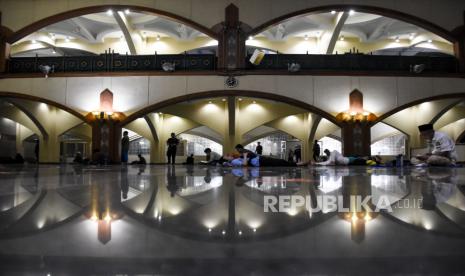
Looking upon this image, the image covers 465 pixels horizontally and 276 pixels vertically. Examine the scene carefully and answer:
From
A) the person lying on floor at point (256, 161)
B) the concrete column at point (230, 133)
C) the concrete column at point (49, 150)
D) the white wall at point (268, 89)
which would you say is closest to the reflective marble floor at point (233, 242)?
the person lying on floor at point (256, 161)

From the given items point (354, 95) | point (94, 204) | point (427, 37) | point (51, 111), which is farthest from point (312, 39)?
point (94, 204)

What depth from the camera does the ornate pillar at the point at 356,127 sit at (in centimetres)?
1300

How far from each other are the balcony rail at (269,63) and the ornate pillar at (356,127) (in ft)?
4.66

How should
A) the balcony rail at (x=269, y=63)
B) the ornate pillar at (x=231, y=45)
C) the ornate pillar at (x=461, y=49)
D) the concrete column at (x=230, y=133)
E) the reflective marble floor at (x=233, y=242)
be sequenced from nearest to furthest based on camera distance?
1. the reflective marble floor at (x=233, y=242)
2. the ornate pillar at (x=231, y=45)
3. the balcony rail at (x=269, y=63)
4. the ornate pillar at (x=461, y=49)
5. the concrete column at (x=230, y=133)

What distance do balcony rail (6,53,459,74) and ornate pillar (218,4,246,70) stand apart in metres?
0.37

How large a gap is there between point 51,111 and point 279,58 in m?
13.1

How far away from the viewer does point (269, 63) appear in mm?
13445

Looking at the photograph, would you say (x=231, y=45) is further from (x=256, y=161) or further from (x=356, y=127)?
(x=256, y=161)

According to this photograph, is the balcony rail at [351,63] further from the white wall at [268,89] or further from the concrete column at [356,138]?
the concrete column at [356,138]

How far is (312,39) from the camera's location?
1977cm

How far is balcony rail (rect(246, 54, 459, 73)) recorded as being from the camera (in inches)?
529

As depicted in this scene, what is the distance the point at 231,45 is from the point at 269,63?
173cm

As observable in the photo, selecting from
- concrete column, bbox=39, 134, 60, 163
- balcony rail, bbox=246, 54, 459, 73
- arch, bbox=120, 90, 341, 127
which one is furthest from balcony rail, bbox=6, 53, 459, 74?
concrete column, bbox=39, 134, 60, 163

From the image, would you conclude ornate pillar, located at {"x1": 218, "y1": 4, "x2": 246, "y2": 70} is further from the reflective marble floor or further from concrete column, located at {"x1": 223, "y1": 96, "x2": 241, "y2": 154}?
the reflective marble floor
